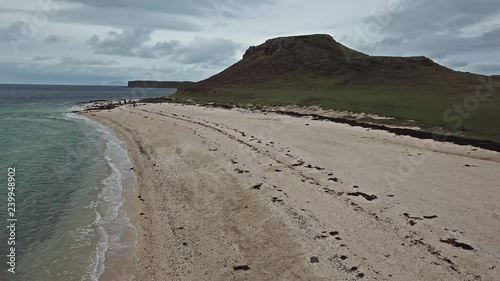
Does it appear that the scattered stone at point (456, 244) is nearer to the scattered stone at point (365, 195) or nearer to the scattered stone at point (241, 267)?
the scattered stone at point (365, 195)

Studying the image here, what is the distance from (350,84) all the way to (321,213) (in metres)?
69.1

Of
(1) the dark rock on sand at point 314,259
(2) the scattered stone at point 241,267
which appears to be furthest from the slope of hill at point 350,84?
(2) the scattered stone at point 241,267

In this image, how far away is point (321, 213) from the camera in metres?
13.3

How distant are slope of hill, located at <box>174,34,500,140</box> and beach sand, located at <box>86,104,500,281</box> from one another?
33.0 feet

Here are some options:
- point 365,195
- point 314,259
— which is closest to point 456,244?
point 314,259

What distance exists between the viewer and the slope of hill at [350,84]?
34.7 metres

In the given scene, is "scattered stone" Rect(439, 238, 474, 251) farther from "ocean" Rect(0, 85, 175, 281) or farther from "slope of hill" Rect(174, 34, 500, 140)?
"slope of hill" Rect(174, 34, 500, 140)

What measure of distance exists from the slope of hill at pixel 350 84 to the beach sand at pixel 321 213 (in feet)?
33.0

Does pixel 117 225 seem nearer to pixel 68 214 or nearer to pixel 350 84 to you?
pixel 68 214

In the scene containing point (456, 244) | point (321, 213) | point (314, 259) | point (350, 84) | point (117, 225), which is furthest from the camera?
point (350, 84)

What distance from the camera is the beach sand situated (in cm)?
1013

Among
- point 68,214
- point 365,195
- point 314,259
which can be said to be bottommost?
point 68,214

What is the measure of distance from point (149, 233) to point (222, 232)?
102 inches

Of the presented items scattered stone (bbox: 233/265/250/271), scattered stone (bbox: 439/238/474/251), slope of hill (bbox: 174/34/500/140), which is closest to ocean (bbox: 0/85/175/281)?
scattered stone (bbox: 233/265/250/271)
